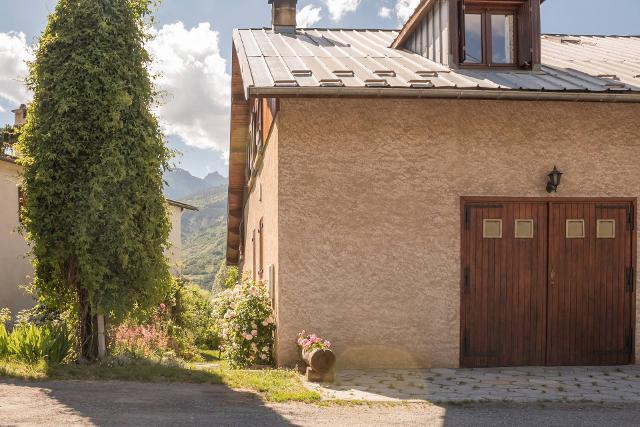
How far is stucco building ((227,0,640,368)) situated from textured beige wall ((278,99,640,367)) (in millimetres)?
20

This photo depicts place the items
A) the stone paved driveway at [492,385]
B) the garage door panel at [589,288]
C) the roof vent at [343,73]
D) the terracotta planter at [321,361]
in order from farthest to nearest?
the garage door panel at [589,288] → the roof vent at [343,73] → the terracotta planter at [321,361] → the stone paved driveway at [492,385]

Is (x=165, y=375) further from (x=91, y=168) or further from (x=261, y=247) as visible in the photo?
(x=261, y=247)

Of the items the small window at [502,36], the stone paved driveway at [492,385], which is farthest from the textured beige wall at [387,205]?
the small window at [502,36]

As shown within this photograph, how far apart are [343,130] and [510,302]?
135 inches

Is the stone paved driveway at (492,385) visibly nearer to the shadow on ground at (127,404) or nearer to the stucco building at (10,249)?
the shadow on ground at (127,404)

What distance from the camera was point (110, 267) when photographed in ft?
28.8

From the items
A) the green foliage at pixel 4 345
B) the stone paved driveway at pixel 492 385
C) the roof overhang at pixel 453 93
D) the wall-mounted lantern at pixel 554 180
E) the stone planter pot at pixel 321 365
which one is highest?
the roof overhang at pixel 453 93

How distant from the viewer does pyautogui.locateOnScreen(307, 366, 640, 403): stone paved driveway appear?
7.60 metres

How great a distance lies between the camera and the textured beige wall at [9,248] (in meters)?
17.5

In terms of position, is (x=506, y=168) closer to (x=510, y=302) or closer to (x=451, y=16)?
(x=510, y=302)

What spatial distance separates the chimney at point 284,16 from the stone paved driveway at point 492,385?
27.3ft

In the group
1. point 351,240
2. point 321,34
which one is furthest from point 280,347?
point 321,34

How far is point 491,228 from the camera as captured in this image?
31.7 ft

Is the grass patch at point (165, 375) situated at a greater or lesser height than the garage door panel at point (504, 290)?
lesser
